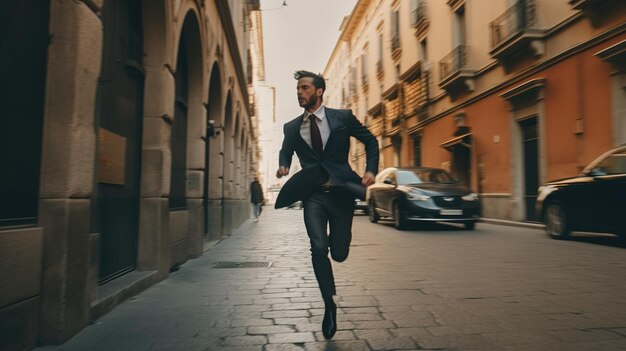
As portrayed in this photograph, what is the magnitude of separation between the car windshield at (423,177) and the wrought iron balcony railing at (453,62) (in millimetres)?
6581

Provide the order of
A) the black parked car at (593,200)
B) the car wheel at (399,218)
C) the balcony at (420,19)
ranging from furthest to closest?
the balcony at (420,19), the car wheel at (399,218), the black parked car at (593,200)

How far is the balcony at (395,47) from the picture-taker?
2721 centimetres

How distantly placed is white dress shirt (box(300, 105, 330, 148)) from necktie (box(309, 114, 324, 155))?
3cm

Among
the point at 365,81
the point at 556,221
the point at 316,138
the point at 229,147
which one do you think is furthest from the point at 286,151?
the point at 365,81

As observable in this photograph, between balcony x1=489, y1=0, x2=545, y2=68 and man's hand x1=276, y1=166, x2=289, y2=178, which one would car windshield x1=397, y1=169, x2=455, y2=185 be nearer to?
balcony x1=489, y1=0, x2=545, y2=68

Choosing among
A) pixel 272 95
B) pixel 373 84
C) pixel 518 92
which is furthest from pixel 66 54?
pixel 272 95

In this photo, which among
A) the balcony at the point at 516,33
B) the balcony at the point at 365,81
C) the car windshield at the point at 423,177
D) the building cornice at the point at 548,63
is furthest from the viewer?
the balcony at the point at 365,81

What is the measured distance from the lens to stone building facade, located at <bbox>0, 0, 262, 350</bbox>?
2979 mm

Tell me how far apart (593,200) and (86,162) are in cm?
846

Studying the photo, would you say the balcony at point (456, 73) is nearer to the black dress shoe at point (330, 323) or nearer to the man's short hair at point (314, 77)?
the man's short hair at point (314, 77)

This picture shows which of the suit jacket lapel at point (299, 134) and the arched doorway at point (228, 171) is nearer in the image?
the suit jacket lapel at point (299, 134)

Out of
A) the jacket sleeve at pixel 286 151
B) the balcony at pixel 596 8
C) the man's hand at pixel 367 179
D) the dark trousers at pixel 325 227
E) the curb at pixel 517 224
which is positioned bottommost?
the curb at pixel 517 224

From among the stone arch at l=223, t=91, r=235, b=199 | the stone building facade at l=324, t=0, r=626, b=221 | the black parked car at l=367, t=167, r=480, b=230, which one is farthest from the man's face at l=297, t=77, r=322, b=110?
the stone building facade at l=324, t=0, r=626, b=221

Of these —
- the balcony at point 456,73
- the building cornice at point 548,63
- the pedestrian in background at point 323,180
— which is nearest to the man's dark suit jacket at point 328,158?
the pedestrian in background at point 323,180
